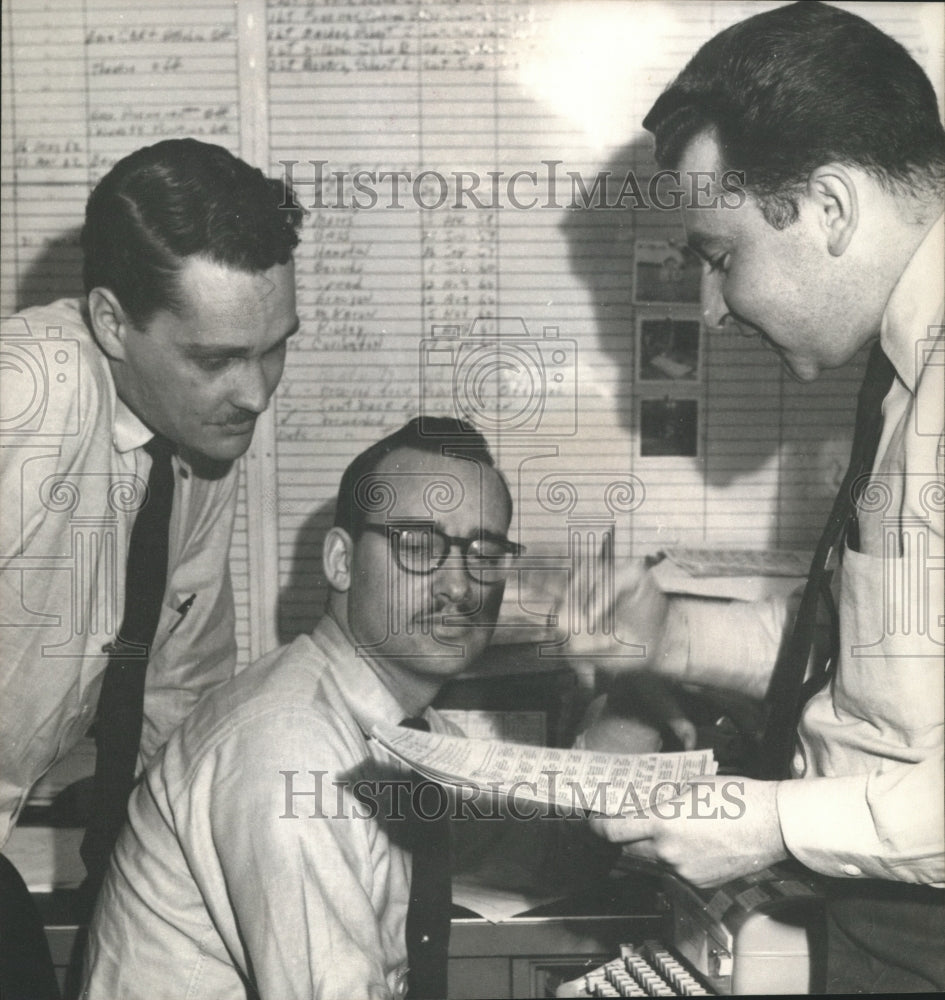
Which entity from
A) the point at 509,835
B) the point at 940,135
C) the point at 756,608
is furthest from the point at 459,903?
the point at 940,135

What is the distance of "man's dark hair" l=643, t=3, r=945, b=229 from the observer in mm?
1249

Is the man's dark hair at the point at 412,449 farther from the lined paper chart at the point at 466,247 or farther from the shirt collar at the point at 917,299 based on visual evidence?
the shirt collar at the point at 917,299

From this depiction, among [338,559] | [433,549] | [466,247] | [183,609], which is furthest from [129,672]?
[466,247]

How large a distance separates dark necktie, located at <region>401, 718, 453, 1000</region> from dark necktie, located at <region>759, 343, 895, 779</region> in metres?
0.49

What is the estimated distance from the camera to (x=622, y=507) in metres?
1.62

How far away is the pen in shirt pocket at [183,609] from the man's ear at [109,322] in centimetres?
40

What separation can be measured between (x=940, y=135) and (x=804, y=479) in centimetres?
60

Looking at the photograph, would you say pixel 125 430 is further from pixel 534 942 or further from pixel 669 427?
pixel 534 942

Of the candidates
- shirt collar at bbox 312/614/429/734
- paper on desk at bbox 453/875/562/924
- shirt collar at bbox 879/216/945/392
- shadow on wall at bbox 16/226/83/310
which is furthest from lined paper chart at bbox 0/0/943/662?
paper on desk at bbox 453/875/562/924

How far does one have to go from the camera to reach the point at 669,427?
1.64 m

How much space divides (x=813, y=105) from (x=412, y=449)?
738 mm

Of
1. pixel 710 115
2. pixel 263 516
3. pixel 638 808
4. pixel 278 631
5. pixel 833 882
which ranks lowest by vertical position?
pixel 833 882

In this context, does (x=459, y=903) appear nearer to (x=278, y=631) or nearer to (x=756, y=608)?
(x=278, y=631)

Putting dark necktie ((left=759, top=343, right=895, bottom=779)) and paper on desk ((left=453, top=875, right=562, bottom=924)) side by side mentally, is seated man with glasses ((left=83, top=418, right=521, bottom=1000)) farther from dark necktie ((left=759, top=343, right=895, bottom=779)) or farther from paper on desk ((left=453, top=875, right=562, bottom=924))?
dark necktie ((left=759, top=343, right=895, bottom=779))
